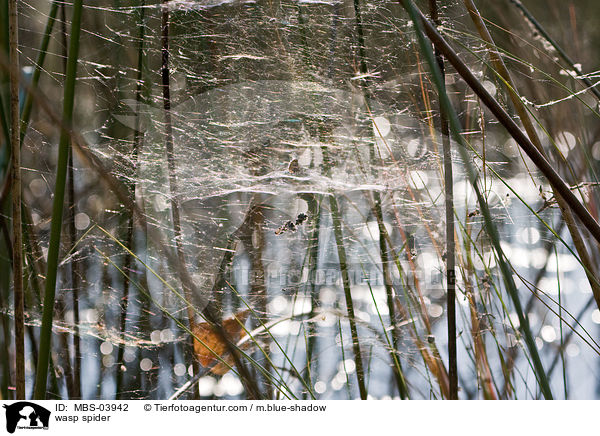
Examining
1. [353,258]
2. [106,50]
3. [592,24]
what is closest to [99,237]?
[106,50]

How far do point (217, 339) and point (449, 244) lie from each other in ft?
1.22

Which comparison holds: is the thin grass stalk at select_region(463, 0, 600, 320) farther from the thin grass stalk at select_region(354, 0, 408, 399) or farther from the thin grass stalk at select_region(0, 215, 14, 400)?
the thin grass stalk at select_region(0, 215, 14, 400)

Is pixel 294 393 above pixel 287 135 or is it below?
below

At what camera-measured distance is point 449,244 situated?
651mm

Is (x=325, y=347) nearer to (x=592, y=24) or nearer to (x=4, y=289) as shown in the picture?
(x=4, y=289)

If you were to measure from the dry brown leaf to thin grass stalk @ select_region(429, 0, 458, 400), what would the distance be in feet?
0.99

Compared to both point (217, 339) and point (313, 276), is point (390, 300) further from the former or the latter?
point (217, 339)

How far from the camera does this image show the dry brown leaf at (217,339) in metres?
0.65

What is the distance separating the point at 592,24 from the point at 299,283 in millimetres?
697

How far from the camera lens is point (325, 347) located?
67 cm

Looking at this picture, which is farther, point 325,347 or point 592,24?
point 592,24

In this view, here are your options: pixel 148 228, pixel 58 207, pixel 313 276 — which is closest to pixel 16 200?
pixel 58 207

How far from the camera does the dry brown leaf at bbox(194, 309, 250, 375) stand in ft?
2.14
